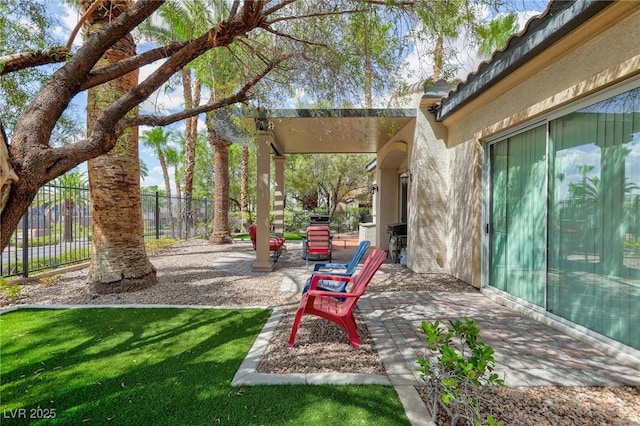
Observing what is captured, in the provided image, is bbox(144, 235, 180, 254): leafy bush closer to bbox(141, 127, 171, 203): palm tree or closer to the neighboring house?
the neighboring house

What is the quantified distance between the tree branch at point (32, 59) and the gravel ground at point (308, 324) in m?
3.57

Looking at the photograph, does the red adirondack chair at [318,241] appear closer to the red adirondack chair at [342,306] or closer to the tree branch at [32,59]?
the red adirondack chair at [342,306]

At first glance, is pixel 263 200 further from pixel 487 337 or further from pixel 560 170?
pixel 560 170

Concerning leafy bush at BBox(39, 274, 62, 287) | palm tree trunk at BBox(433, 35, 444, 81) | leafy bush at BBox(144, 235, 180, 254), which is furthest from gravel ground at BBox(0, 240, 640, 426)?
palm tree trunk at BBox(433, 35, 444, 81)

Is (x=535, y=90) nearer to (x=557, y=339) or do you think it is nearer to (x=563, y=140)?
(x=563, y=140)

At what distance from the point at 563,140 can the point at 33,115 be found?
5.97m

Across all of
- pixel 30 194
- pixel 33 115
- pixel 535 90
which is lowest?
pixel 30 194

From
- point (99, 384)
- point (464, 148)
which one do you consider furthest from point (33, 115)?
point (464, 148)

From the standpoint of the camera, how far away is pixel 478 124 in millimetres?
6383

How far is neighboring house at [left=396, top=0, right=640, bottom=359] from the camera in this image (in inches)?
135

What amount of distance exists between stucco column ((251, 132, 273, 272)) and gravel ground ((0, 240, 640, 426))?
518 mm

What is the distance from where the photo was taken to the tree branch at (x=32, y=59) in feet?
8.16

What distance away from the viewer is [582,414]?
2525 millimetres

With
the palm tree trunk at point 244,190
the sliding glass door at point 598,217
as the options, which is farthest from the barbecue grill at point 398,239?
the palm tree trunk at point 244,190
